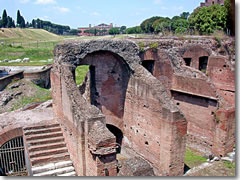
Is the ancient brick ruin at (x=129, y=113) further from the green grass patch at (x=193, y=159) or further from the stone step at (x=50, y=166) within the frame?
the green grass patch at (x=193, y=159)

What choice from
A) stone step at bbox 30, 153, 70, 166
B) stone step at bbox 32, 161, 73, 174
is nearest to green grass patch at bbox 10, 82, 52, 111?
stone step at bbox 30, 153, 70, 166

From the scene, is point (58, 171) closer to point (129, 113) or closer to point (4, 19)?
point (129, 113)

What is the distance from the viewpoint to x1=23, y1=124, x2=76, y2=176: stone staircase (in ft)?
28.0

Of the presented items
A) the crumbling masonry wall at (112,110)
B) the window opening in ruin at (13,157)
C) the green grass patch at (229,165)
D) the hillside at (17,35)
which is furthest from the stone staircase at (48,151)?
the hillside at (17,35)

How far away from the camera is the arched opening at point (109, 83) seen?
10906mm

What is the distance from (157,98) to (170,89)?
3403 millimetres

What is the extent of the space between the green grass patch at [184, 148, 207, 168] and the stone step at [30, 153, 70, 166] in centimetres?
493

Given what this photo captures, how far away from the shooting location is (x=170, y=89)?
40.7 ft

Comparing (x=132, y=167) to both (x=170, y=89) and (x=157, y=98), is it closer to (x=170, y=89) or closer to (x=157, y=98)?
(x=157, y=98)

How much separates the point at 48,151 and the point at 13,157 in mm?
2469

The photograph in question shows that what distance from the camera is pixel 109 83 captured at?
11.4 m

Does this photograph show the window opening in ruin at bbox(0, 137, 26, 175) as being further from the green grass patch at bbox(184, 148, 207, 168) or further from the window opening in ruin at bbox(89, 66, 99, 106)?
the green grass patch at bbox(184, 148, 207, 168)

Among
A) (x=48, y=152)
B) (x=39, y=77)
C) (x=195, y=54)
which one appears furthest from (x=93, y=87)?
(x=39, y=77)

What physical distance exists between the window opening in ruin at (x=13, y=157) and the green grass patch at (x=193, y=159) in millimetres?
6843
